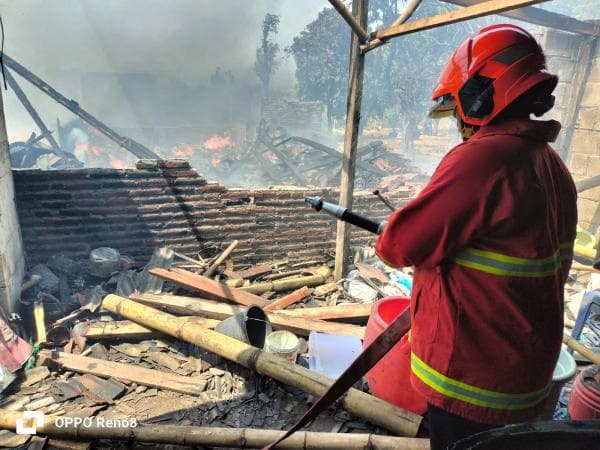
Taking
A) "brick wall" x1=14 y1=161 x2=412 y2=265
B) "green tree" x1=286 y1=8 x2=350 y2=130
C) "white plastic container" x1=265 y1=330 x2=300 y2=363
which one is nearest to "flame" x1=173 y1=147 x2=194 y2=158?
"green tree" x1=286 y1=8 x2=350 y2=130

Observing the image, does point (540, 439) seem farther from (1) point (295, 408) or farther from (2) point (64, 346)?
(2) point (64, 346)

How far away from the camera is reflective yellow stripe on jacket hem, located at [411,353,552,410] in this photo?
155 cm

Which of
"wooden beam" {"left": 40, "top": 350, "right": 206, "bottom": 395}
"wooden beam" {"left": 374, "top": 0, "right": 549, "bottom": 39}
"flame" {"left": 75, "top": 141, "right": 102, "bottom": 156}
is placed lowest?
"wooden beam" {"left": 40, "top": 350, "right": 206, "bottom": 395}

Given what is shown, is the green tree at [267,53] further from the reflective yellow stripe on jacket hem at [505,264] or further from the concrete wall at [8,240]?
the reflective yellow stripe on jacket hem at [505,264]

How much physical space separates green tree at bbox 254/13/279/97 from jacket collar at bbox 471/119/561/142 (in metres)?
25.2

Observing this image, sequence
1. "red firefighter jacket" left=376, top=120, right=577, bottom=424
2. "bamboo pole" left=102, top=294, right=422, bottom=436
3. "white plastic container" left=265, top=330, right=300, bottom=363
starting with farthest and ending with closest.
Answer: "white plastic container" left=265, top=330, right=300, bottom=363 → "bamboo pole" left=102, top=294, right=422, bottom=436 → "red firefighter jacket" left=376, top=120, right=577, bottom=424

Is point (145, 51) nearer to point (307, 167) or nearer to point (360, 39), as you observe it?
point (307, 167)

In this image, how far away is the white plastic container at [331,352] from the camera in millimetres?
3676

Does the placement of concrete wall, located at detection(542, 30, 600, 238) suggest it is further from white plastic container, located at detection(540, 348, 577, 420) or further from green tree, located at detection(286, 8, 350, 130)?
green tree, located at detection(286, 8, 350, 130)

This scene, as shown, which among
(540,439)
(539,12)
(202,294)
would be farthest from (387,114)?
(540,439)

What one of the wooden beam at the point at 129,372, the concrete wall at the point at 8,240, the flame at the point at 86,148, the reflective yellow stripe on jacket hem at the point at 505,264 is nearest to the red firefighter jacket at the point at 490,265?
the reflective yellow stripe on jacket hem at the point at 505,264

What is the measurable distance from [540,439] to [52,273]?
19.0 feet

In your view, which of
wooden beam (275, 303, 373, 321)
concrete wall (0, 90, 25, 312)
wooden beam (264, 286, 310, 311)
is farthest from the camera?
wooden beam (264, 286, 310, 311)

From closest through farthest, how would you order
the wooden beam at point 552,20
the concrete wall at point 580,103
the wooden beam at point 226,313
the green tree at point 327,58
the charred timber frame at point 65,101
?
1. the wooden beam at point 226,313
2. the wooden beam at point 552,20
3. the concrete wall at point 580,103
4. the charred timber frame at point 65,101
5. the green tree at point 327,58
